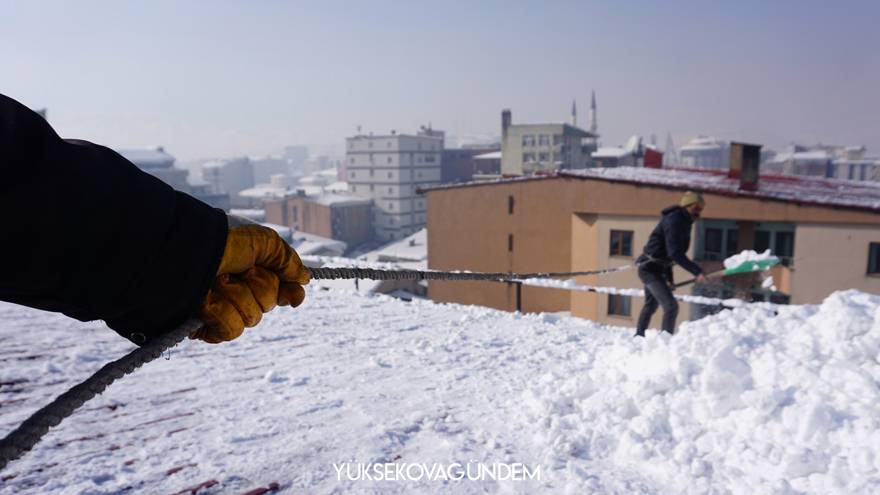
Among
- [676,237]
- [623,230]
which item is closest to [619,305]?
[623,230]

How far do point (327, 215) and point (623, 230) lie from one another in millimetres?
44205

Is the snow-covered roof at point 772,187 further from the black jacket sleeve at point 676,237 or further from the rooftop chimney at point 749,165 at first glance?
the black jacket sleeve at point 676,237

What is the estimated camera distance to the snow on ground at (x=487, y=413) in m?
2.82

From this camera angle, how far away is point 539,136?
5966 cm

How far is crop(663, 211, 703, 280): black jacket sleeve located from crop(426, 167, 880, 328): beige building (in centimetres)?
1530

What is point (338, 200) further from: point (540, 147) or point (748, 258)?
point (748, 258)

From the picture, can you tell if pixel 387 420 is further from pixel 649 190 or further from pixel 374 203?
pixel 374 203

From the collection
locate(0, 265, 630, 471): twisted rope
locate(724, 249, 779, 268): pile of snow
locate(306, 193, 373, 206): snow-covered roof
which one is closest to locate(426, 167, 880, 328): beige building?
locate(724, 249, 779, 268): pile of snow

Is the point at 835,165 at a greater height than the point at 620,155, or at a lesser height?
lesser

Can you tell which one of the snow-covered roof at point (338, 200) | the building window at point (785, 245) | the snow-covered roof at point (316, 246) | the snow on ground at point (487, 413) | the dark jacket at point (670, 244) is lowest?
the snow-covered roof at point (316, 246)

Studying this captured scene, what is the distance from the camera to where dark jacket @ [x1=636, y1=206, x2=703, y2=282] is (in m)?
6.42

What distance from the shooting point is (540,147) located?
5969cm

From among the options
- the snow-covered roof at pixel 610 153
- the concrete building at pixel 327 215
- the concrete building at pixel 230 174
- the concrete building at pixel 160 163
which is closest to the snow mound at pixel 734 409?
the concrete building at pixel 327 215

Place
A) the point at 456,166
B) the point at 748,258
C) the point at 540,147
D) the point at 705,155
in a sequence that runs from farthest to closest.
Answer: the point at 705,155
the point at 456,166
the point at 540,147
the point at 748,258
